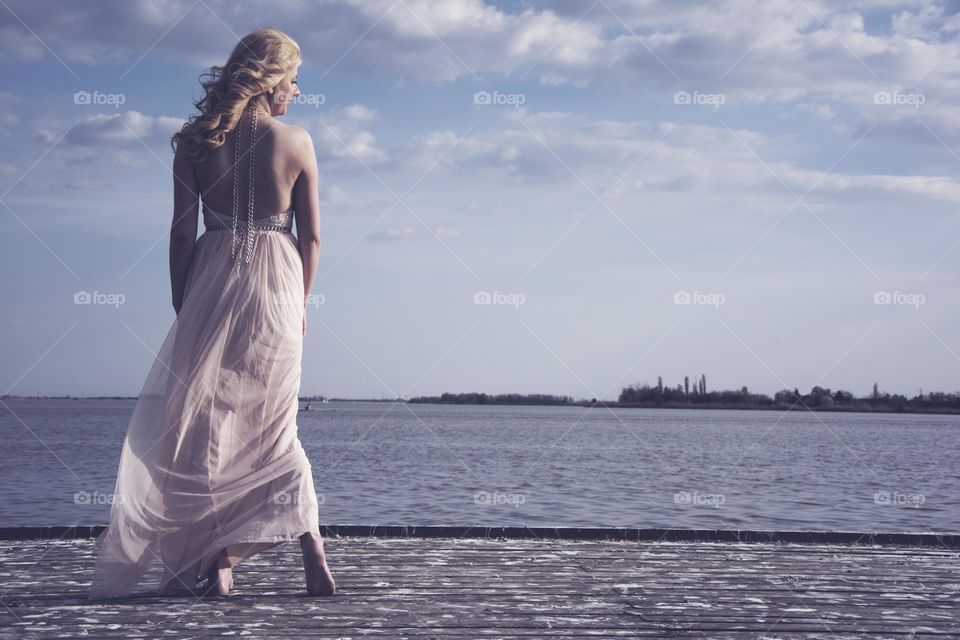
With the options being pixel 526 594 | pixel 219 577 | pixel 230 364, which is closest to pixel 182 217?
pixel 230 364

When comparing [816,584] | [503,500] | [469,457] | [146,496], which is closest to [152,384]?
[146,496]

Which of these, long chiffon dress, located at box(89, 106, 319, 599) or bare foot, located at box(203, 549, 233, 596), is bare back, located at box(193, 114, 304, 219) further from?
bare foot, located at box(203, 549, 233, 596)

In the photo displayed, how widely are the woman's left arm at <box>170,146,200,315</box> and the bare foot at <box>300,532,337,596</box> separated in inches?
45.8

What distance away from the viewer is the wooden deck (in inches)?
123

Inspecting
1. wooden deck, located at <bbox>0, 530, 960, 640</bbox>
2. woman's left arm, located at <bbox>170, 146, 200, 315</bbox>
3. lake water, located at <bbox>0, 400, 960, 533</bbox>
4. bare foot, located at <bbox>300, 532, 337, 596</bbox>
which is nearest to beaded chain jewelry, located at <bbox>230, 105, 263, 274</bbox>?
woman's left arm, located at <bbox>170, 146, 200, 315</bbox>

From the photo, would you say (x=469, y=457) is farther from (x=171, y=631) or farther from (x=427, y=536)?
(x=171, y=631)

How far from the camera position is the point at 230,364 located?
378 cm

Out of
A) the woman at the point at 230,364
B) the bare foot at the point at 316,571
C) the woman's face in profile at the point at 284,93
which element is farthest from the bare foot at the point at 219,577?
the woman's face in profile at the point at 284,93

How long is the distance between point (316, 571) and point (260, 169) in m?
1.71

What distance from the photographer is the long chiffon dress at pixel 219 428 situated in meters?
3.65

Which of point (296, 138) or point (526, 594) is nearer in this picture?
point (526, 594)

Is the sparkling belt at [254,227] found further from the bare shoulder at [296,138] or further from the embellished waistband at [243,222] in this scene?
the bare shoulder at [296,138]

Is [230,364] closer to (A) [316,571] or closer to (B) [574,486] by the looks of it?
(A) [316,571]

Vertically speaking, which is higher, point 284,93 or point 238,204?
point 284,93
